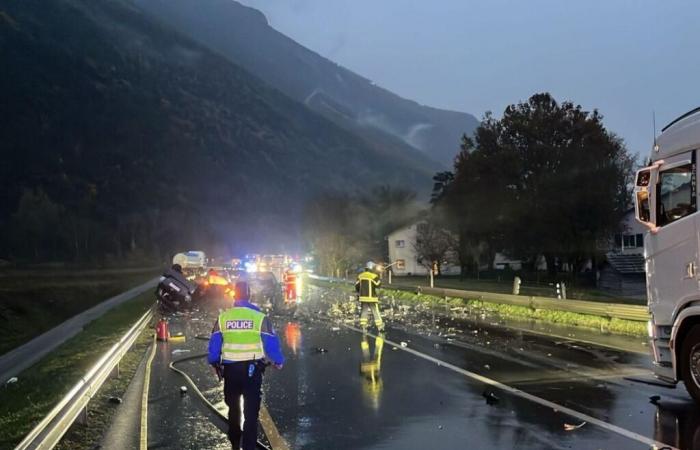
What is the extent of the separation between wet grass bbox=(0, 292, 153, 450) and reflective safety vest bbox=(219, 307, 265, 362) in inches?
89.6

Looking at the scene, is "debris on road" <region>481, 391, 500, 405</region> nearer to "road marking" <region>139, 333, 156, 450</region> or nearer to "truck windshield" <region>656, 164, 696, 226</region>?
"truck windshield" <region>656, 164, 696, 226</region>

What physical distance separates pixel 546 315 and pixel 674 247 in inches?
474

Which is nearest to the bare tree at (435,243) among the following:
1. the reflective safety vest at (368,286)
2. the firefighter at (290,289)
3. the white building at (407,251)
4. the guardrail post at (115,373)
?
the white building at (407,251)

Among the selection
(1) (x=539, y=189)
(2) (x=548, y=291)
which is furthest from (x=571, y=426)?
(1) (x=539, y=189)

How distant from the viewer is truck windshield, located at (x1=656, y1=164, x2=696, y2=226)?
816 centimetres

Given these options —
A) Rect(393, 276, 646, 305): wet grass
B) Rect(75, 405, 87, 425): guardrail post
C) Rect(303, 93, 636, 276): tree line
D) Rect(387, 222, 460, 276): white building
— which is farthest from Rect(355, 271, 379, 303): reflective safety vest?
Rect(387, 222, 460, 276): white building

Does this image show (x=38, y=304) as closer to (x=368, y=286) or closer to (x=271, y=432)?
(x=368, y=286)

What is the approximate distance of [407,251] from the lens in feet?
247

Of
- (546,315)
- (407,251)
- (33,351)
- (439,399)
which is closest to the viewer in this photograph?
(439,399)

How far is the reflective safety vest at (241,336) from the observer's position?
21.2 ft

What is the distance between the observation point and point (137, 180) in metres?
171

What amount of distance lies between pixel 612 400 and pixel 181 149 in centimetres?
19755

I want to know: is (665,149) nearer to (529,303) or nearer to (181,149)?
(529,303)

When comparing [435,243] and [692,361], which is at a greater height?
[435,243]
